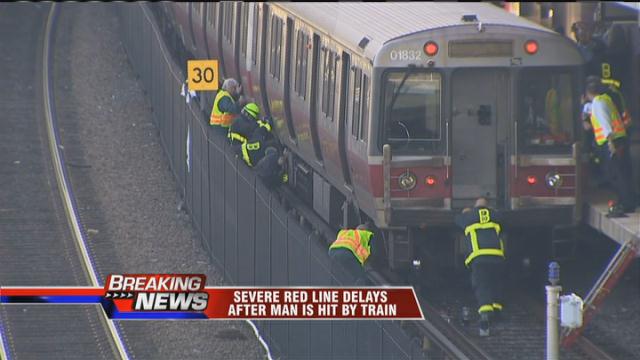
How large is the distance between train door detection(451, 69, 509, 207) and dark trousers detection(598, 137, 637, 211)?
1251 millimetres

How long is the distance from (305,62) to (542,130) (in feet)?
15.0

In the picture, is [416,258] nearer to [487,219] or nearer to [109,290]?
[487,219]

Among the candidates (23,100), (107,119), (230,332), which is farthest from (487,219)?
(23,100)

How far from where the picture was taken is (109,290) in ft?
45.5

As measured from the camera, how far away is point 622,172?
18922 mm

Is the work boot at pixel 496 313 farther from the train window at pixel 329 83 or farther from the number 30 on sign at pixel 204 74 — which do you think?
the number 30 on sign at pixel 204 74

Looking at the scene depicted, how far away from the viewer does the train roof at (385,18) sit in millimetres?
19469

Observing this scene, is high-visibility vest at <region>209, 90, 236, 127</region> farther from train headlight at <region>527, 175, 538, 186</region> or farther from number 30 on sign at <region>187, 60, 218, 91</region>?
train headlight at <region>527, 175, 538, 186</region>

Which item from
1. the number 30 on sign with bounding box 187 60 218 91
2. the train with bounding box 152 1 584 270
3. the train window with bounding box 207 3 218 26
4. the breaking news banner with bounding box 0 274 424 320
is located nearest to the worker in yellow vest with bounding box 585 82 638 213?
the train with bounding box 152 1 584 270

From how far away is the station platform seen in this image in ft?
59.6

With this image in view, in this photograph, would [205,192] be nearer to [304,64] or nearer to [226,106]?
[226,106]

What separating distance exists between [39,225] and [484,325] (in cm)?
746

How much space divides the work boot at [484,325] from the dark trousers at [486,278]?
0.24 feet

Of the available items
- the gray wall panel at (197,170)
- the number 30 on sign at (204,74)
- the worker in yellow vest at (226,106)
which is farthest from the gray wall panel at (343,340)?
the worker in yellow vest at (226,106)
